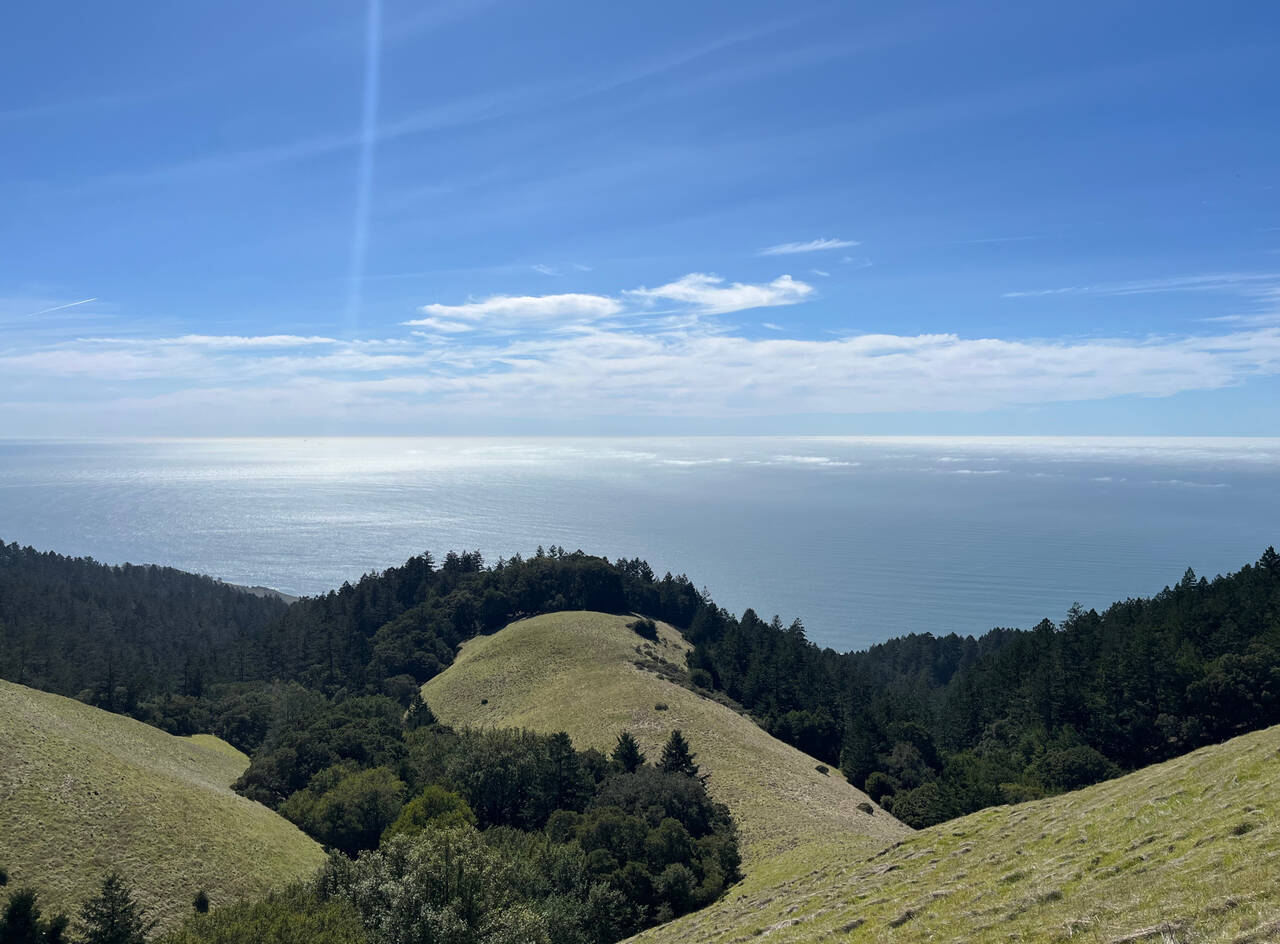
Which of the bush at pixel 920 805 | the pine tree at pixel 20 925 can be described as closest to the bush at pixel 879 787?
the bush at pixel 920 805

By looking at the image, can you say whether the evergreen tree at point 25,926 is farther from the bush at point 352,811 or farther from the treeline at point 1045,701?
the treeline at point 1045,701

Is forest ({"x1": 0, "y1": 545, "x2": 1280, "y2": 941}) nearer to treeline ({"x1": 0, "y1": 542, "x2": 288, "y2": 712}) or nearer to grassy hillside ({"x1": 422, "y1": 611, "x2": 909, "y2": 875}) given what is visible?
treeline ({"x1": 0, "y1": 542, "x2": 288, "y2": 712})

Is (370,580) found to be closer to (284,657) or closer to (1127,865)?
(284,657)

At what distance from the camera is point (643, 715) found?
7894cm

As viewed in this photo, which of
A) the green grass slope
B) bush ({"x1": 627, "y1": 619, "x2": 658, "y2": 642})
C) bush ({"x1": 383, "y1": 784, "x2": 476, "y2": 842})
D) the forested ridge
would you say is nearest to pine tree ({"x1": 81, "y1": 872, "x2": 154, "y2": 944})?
bush ({"x1": 383, "y1": 784, "x2": 476, "y2": 842})

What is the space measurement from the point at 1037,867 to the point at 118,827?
161 ft

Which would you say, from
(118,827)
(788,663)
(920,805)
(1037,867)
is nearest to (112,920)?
(118,827)

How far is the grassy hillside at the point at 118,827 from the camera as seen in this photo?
3647cm

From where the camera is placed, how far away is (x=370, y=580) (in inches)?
6196

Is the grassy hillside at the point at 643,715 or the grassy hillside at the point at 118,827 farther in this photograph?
the grassy hillside at the point at 643,715

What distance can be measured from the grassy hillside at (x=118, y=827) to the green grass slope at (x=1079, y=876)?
26.1 m

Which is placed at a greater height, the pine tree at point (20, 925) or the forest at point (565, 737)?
the pine tree at point (20, 925)

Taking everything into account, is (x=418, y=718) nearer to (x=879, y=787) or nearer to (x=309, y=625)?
(x=879, y=787)

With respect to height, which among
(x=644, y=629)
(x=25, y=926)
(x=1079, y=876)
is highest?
(x=1079, y=876)
